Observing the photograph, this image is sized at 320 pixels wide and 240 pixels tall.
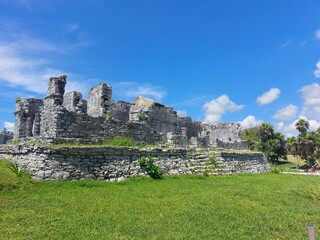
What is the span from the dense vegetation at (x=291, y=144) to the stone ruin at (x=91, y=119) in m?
20.0

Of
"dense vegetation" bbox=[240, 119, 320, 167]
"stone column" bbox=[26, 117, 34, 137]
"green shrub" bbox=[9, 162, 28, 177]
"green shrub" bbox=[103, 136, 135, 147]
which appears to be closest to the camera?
"green shrub" bbox=[9, 162, 28, 177]

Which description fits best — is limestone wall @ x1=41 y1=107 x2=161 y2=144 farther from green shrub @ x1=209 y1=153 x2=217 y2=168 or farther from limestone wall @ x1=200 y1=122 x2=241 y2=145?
limestone wall @ x1=200 y1=122 x2=241 y2=145

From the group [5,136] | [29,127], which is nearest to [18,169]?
[29,127]

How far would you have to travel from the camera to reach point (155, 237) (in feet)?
20.2

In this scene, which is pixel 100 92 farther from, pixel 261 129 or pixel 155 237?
pixel 261 129

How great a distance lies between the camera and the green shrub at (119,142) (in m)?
15.3

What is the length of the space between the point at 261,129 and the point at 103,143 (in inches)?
1741

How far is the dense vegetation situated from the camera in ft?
146

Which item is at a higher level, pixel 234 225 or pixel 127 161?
pixel 127 161

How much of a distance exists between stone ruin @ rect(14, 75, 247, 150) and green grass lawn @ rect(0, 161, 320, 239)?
311 cm

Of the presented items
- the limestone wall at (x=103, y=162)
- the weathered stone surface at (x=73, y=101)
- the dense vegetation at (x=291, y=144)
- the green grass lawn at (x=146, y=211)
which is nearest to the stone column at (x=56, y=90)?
the limestone wall at (x=103, y=162)

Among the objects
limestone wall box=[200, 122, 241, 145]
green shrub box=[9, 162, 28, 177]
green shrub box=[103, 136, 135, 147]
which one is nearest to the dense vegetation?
limestone wall box=[200, 122, 241, 145]

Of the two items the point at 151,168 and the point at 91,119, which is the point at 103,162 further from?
the point at 91,119

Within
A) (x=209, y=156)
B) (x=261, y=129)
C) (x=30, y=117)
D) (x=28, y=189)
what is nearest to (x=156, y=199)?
(x=28, y=189)
